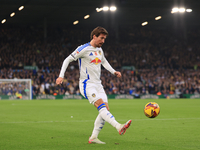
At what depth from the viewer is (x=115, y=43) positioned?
40781 mm

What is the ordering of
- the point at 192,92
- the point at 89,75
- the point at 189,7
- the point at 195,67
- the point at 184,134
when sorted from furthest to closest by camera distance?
the point at 195,67, the point at 192,92, the point at 189,7, the point at 184,134, the point at 89,75

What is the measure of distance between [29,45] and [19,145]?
32.3m

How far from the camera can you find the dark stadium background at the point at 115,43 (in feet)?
102

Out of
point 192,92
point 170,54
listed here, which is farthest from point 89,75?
point 170,54

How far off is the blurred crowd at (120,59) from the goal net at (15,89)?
383 millimetres

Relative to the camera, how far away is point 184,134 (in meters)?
7.28

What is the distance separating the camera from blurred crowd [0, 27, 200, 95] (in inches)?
1325

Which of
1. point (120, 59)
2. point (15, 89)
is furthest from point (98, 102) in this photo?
point (120, 59)

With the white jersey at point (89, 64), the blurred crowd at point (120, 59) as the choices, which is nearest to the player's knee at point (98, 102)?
the white jersey at point (89, 64)

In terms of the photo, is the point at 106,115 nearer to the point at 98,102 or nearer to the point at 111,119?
the point at 111,119

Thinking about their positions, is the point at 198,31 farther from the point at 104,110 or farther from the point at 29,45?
the point at 104,110

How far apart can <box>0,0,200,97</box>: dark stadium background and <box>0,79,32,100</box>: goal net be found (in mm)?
187

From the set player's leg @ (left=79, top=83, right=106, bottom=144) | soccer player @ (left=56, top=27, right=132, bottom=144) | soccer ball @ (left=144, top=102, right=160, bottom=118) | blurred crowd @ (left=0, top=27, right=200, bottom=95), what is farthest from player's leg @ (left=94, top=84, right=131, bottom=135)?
blurred crowd @ (left=0, top=27, right=200, bottom=95)

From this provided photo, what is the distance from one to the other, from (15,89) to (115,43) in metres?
15.6
